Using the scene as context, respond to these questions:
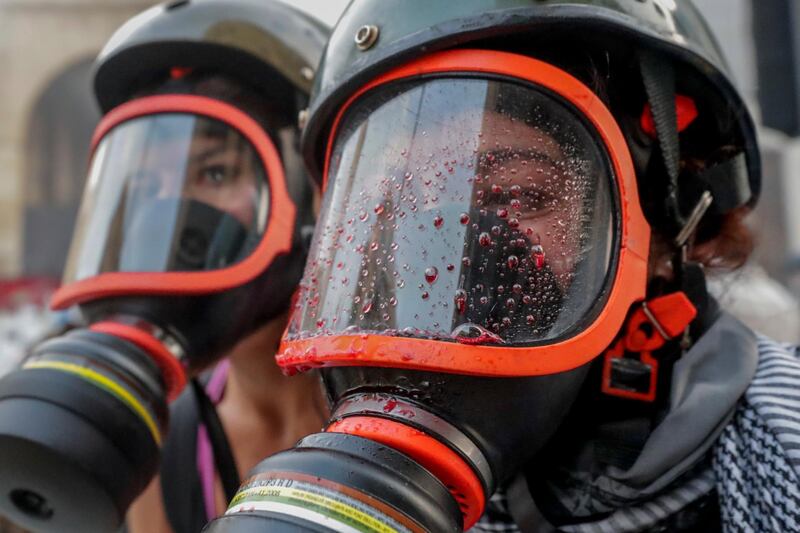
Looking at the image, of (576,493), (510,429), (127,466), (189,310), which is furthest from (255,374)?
(510,429)

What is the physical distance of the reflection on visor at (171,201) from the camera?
6.48 ft

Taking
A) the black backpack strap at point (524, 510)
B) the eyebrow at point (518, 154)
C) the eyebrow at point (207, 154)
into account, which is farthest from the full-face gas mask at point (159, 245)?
the eyebrow at point (518, 154)

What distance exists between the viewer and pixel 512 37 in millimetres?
1343

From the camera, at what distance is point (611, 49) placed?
142 cm

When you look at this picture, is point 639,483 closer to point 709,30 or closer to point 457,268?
point 457,268

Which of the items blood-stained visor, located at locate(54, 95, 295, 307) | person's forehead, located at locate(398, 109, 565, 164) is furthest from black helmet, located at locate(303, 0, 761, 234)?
blood-stained visor, located at locate(54, 95, 295, 307)

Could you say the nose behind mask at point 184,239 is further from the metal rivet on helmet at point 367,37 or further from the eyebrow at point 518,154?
the eyebrow at point 518,154

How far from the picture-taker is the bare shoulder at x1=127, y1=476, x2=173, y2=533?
96.5 inches

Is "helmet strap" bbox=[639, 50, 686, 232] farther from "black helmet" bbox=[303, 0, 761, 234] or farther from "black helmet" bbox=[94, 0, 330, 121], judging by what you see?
"black helmet" bbox=[94, 0, 330, 121]

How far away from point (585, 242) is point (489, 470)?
0.39 meters

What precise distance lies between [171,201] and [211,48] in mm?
468

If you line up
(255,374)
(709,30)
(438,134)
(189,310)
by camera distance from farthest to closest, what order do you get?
(255,374)
(189,310)
(709,30)
(438,134)

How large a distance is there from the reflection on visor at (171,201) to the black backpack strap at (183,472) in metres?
0.66

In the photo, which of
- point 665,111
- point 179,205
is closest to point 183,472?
point 179,205
